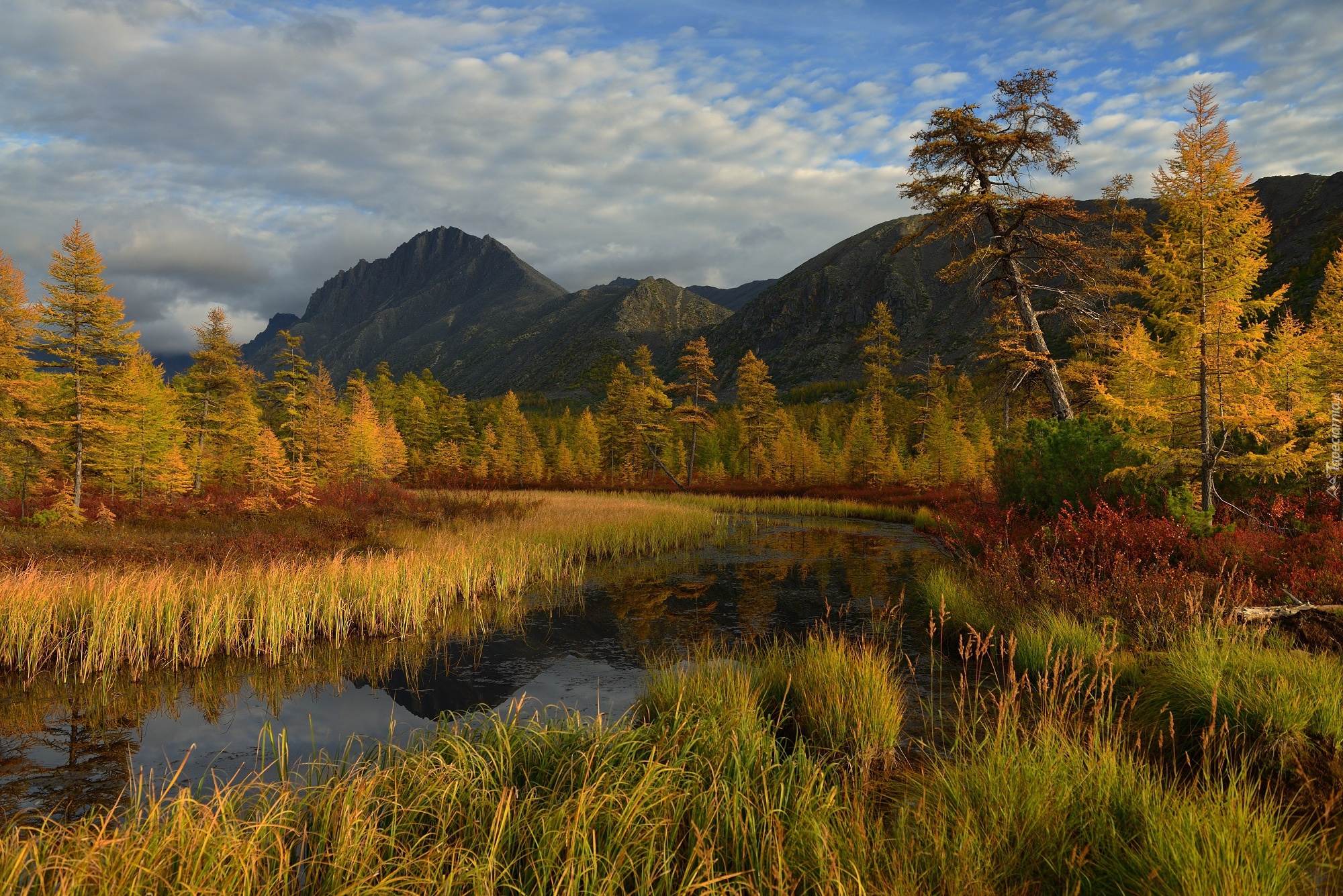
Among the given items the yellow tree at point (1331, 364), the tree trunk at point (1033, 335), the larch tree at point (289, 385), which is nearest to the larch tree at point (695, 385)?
the larch tree at point (289, 385)

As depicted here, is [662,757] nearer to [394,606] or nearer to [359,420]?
[394,606]

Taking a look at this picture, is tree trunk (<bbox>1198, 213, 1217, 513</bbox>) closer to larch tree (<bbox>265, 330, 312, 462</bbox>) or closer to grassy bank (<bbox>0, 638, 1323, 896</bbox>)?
grassy bank (<bbox>0, 638, 1323, 896</bbox>)

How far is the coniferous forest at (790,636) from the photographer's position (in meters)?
3.45

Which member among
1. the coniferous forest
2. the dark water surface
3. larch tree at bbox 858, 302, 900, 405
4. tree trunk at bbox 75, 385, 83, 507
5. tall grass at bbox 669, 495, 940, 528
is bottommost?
tall grass at bbox 669, 495, 940, 528

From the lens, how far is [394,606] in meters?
11.5

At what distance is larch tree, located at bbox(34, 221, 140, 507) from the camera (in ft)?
62.4

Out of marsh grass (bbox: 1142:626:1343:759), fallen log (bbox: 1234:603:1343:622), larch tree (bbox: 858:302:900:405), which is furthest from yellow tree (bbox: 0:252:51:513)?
larch tree (bbox: 858:302:900:405)

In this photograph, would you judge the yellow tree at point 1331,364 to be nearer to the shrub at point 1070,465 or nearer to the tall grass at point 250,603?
the shrub at point 1070,465

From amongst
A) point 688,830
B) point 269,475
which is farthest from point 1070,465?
point 269,475

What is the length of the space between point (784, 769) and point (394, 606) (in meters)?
9.15

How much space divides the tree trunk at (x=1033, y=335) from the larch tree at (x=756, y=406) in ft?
99.5

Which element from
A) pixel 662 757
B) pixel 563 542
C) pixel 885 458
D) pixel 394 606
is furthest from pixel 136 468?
pixel 885 458

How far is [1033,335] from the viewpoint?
18.1 meters

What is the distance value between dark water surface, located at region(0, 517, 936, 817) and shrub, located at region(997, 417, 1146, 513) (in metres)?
3.73
